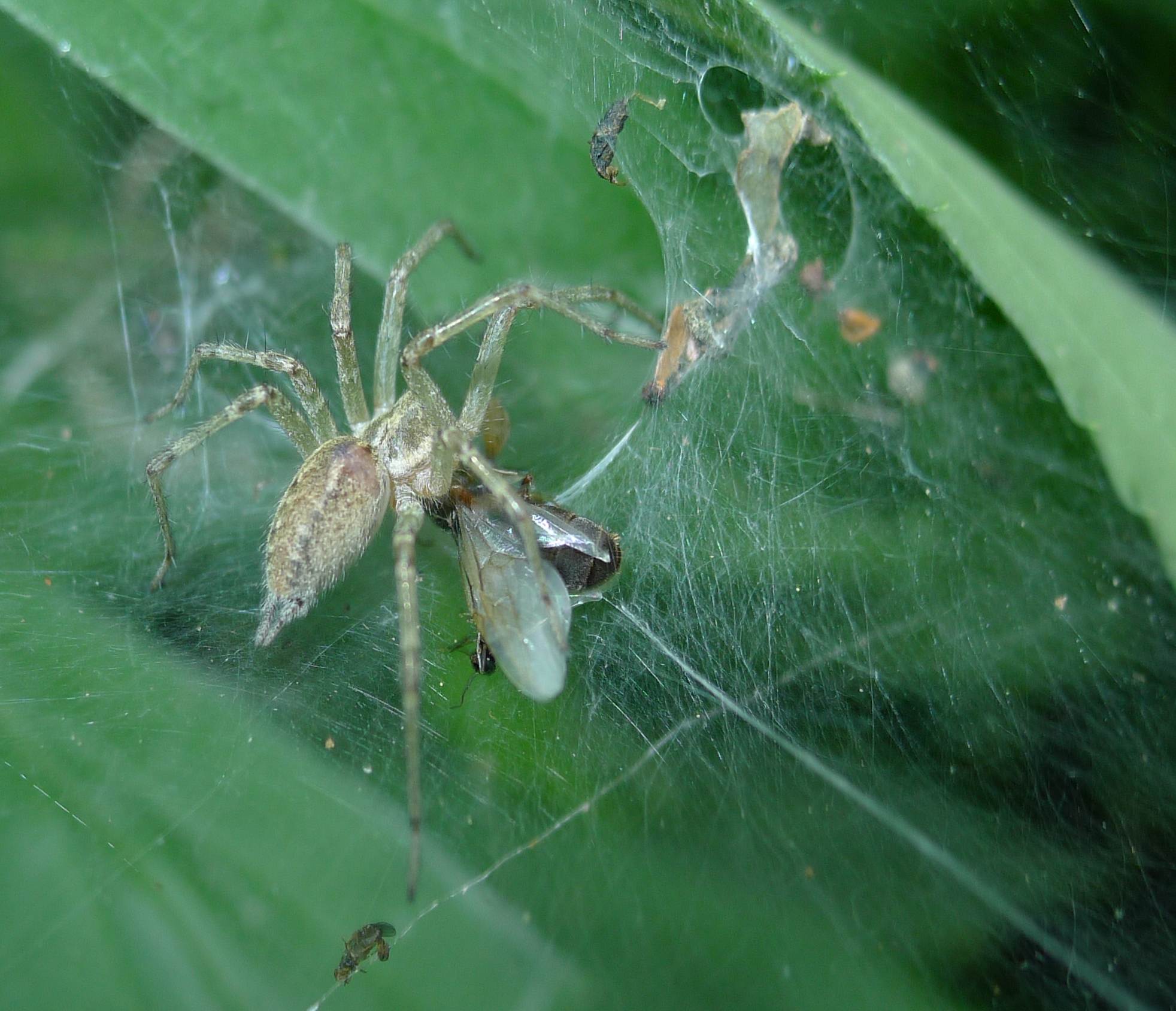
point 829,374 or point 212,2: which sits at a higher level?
point 829,374

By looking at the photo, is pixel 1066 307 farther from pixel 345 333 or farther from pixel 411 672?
pixel 345 333

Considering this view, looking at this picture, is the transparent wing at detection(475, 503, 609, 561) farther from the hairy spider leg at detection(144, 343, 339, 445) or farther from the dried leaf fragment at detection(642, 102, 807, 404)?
the hairy spider leg at detection(144, 343, 339, 445)

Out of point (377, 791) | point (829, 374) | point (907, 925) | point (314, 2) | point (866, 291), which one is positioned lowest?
point (377, 791)

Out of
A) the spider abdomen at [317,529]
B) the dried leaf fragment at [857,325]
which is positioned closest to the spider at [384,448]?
the spider abdomen at [317,529]

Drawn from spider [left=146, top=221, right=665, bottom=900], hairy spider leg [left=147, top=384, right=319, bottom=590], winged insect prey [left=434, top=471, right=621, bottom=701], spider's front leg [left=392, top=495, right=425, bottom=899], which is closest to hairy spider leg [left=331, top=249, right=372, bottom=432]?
spider [left=146, top=221, right=665, bottom=900]

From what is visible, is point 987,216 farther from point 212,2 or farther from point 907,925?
point 212,2

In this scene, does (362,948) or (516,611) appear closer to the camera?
(362,948)

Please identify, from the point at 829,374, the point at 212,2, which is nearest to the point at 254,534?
the point at 212,2

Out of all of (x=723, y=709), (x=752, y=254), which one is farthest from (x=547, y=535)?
(x=752, y=254)
